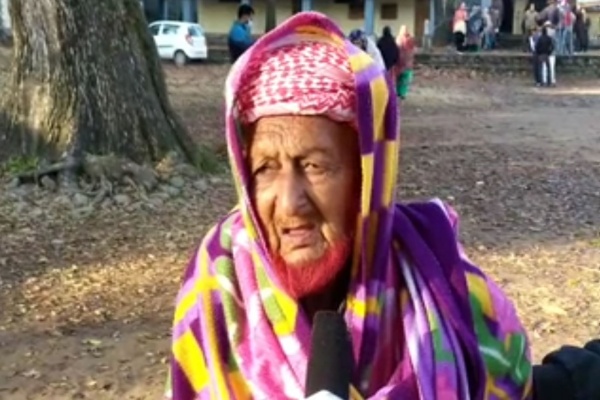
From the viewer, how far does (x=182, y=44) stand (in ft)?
104

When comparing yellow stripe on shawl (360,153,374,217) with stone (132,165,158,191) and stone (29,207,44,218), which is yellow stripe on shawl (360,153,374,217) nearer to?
stone (29,207,44,218)

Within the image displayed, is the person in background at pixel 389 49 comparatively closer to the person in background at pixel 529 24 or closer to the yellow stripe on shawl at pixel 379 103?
the person in background at pixel 529 24

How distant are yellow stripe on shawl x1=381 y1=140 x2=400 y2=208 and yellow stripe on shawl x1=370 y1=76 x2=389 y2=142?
0.03m

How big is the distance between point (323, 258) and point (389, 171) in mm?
191

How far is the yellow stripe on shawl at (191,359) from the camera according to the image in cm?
215

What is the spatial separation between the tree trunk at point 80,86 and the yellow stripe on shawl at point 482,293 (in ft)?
26.4

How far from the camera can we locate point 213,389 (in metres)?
2.11

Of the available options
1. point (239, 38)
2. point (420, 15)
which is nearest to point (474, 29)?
point (420, 15)

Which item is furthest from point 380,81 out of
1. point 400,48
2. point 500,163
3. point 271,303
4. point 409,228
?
point 400,48

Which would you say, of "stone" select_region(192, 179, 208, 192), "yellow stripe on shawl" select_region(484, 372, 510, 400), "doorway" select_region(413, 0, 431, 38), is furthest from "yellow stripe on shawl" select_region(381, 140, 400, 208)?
"doorway" select_region(413, 0, 431, 38)

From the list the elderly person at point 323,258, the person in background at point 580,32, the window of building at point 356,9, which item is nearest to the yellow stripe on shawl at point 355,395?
the elderly person at point 323,258

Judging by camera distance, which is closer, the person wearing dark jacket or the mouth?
the mouth

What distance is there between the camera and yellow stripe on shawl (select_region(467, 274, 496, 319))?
2.18 meters

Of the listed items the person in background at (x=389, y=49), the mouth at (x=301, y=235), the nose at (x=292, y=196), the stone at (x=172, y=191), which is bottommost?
the stone at (x=172, y=191)
